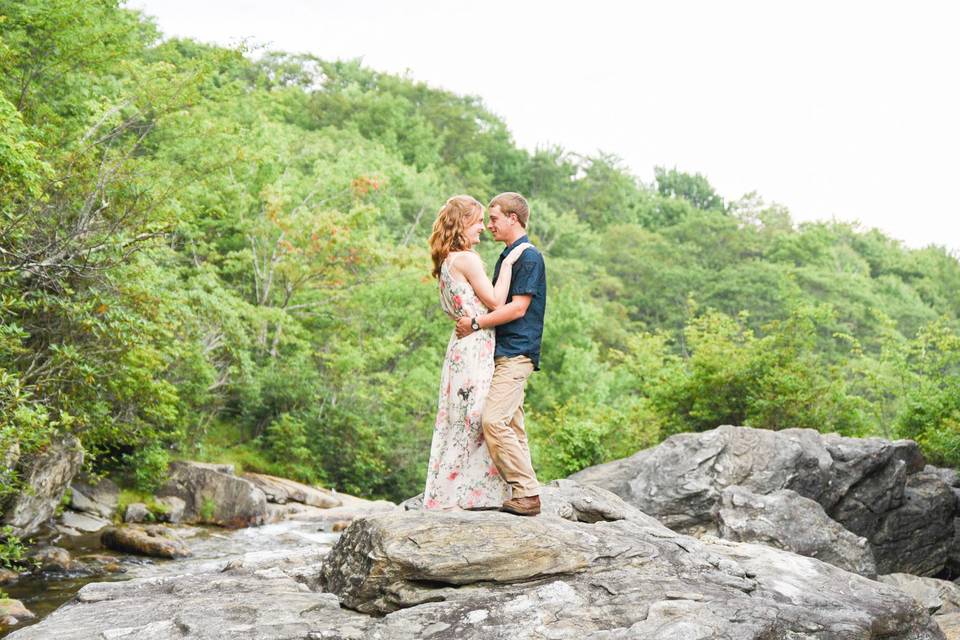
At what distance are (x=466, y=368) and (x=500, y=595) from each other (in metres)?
1.65

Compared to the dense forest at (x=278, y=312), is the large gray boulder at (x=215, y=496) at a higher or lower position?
lower

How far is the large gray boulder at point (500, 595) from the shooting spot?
17.4ft

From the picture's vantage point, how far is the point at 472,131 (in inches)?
2287

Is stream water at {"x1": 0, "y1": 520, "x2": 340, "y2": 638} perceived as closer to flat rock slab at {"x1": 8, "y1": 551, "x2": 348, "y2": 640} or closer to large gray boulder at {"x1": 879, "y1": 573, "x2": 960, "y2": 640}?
flat rock slab at {"x1": 8, "y1": 551, "x2": 348, "y2": 640}

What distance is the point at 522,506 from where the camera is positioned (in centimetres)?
631

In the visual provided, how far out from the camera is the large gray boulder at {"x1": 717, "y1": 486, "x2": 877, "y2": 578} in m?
10.6

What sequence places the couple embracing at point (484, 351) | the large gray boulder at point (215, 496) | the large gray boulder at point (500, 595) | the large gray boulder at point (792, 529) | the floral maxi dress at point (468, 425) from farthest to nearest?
the large gray boulder at point (215, 496)
the large gray boulder at point (792, 529)
the floral maxi dress at point (468, 425)
the couple embracing at point (484, 351)
the large gray boulder at point (500, 595)

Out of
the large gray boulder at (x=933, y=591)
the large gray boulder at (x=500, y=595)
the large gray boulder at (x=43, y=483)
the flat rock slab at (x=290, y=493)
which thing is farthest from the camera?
the flat rock slab at (x=290, y=493)

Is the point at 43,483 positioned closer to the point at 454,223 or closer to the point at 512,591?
the point at 454,223

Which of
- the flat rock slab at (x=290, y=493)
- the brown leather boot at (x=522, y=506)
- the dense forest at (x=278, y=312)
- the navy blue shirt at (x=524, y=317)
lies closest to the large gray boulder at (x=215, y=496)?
the dense forest at (x=278, y=312)

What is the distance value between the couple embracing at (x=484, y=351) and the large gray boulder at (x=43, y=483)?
29.0 feet

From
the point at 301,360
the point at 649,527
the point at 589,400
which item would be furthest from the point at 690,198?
the point at 649,527

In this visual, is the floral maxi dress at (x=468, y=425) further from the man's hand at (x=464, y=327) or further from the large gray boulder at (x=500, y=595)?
the large gray boulder at (x=500, y=595)

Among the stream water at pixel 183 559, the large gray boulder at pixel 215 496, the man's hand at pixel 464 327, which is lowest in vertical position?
the stream water at pixel 183 559
